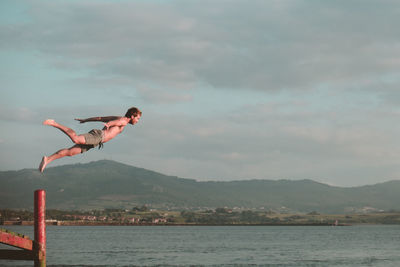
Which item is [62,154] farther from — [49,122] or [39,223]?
[39,223]

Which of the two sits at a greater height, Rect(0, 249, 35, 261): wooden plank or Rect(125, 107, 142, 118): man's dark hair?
Rect(125, 107, 142, 118): man's dark hair

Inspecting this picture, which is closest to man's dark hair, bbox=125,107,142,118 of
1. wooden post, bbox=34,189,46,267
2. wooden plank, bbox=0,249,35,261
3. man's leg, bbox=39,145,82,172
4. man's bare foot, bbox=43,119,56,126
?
man's leg, bbox=39,145,82,172

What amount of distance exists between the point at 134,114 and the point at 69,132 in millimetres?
2124

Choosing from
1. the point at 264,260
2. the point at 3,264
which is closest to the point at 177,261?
the point at 264,260

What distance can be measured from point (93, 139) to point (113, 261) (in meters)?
79.2

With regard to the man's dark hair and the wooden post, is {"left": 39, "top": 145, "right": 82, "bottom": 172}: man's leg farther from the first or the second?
the man's dark hair

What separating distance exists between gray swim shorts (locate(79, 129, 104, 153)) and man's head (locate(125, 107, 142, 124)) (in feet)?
3.11

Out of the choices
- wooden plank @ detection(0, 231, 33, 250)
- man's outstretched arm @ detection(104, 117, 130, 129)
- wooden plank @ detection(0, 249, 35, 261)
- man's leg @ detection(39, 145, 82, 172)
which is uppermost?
man's outstretched arm @ detection(104, 117, 130, 129)

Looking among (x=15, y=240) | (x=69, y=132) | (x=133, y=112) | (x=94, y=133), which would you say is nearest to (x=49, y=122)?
(x=69, y=132)

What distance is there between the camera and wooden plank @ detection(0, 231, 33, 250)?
53.9 ft

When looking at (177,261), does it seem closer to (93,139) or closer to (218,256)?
(218,256)

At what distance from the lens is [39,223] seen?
663 inches

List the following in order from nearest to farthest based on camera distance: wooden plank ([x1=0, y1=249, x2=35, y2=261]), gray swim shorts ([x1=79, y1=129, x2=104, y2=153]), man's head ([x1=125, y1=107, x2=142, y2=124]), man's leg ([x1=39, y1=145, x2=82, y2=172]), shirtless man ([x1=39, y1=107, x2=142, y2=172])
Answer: man's leg ([x1=39, y1=145, x2=82, y2=172]) → shirtless man ([x1=39, y1=107, x2=142, y2=172]) → gray swim shorts ([x1=79, y1=129, x2=104, y2=153]) → man's head ([x1=125, y1=107, x2=142, y2=124]) → wooden plank ([x1=0, y1=249, x2=35, y2=261])

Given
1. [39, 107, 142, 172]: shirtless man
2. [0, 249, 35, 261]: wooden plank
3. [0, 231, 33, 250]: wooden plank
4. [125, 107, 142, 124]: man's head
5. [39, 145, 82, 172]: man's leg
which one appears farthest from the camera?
[0, 249, 35, 261]: wooden plank
